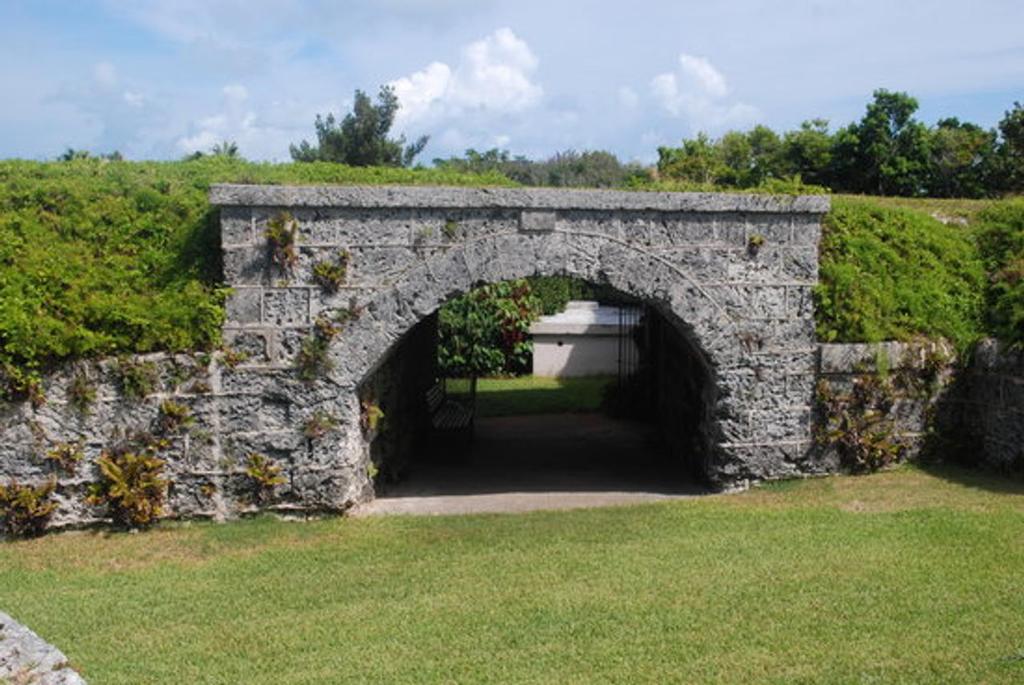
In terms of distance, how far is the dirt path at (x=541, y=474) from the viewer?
9.48 meters

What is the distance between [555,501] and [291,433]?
8.66 ft

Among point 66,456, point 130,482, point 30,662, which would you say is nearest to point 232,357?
point 130,482

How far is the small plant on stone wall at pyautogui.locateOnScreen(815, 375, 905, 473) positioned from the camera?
9328 millimetres

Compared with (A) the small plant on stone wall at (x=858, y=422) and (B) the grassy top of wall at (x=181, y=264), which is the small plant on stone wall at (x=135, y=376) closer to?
(B) the grassy top of wall at (x=181, y=264)

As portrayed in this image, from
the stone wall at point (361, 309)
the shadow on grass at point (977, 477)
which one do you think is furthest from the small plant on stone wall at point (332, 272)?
the shadow on grass at point (977, 477)

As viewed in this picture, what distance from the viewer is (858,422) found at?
938 centimetres

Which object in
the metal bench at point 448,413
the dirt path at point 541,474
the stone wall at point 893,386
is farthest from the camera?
the metal bench at point 448,413

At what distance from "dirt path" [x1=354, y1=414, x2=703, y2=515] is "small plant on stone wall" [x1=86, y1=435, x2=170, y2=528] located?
1870mm

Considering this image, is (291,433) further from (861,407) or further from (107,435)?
(861,407)

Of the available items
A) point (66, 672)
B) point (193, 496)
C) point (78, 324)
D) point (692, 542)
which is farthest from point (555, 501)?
point (66, 672)

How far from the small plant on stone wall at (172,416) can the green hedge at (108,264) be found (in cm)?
50

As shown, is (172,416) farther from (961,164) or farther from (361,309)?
(961,164)

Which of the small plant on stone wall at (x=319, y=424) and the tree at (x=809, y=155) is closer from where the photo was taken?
the small plant on stone wall at (x=319, y=424)

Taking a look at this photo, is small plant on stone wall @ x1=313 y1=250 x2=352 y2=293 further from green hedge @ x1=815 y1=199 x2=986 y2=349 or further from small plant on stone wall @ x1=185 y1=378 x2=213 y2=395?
green hedge @ x1=815 y1=199 x2=986 y2=349
